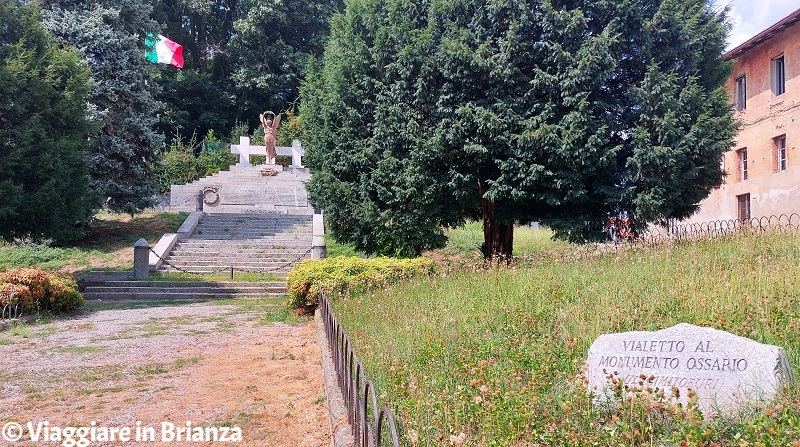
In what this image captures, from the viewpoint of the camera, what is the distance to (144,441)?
5.04 metres

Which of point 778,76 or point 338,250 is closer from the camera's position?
point 778,76

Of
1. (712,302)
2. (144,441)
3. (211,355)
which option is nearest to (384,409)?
(144,441)

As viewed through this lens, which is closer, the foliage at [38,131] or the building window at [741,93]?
the foliage at [38,131]

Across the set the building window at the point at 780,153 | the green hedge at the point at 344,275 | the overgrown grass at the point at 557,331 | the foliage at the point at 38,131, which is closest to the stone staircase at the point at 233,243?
the foliage at the point at 38,131

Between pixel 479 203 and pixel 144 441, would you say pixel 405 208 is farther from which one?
pixel 144 441

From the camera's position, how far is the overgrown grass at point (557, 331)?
3.71 m

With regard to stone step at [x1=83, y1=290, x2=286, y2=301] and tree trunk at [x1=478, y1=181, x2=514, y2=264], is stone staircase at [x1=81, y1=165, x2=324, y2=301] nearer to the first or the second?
stone step at [x1=83, y1=290, x2=286, y2=301]

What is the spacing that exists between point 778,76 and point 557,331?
65.0 ft

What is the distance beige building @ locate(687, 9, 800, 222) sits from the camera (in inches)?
772

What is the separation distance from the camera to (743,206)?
2283cm

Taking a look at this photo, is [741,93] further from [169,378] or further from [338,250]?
[169,378]

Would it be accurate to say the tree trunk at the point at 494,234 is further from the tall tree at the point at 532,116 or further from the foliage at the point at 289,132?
the foliage at the point at 289,132

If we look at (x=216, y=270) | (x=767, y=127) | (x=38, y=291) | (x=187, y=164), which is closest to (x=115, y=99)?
(x=216, y=270)

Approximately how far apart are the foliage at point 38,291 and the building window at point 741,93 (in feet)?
75.4
